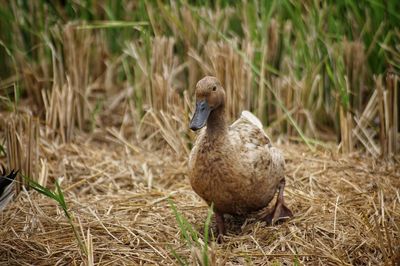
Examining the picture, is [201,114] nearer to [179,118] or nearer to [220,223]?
[220,223]

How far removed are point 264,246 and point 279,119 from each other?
185cm

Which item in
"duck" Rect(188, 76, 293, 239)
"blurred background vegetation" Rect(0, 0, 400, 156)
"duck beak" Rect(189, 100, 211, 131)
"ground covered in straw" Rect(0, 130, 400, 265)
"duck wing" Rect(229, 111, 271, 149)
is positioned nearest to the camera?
"ground covered in straw" Rect(0, 130, 400, 265)

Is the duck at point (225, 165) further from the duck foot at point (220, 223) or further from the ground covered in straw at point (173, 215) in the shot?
the ground covered in straw at point (173, 215)

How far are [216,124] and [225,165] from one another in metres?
0.25

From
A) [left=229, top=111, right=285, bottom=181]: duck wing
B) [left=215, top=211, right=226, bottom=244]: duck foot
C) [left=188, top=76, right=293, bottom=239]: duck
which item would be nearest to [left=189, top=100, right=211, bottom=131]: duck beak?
[left=188, top=76, right=293, bottom=239]: duck

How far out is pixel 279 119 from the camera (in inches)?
211

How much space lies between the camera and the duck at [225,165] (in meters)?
3.71

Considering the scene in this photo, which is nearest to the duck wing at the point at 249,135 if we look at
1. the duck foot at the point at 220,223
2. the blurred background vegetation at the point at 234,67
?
the duck foot at the point at 220,223

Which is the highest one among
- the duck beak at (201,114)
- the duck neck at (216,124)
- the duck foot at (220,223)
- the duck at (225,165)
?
the duck beak at (201,114)

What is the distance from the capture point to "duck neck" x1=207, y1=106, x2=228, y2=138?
3807 millimetres

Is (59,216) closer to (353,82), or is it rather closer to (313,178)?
(313,178)

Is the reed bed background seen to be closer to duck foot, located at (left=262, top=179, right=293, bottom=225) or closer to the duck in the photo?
duck foot, located at (left=262, top=179, right=293, bottom=225)

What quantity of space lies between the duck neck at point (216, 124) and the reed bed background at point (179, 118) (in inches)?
20.5

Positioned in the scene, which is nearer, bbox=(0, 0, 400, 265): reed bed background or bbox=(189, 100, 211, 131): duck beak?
bbox=(189, 100, 211, 131): duck beak
